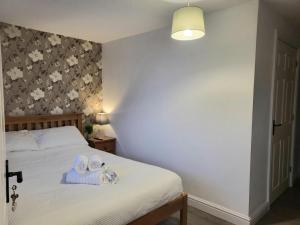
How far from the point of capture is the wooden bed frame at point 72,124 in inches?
71.2

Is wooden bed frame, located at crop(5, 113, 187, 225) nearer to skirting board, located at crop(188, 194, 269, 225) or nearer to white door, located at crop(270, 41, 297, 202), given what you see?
skirting board, located at crop(188, 194, 269, 225)

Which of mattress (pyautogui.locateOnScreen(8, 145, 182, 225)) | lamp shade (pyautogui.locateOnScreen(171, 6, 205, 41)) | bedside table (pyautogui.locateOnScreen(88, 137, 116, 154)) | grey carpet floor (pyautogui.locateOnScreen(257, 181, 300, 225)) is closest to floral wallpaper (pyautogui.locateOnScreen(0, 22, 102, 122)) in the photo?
bedside table (pyautogui.locateOnScreen(88, 137, 116, 154))

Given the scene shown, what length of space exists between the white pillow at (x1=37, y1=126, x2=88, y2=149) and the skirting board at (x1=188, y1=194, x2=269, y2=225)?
1.71 meters

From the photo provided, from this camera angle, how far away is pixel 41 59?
321 centimetres

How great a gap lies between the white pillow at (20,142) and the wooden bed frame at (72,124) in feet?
0.75

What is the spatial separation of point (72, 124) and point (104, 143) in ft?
1.92

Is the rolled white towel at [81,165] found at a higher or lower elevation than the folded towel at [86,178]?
higher

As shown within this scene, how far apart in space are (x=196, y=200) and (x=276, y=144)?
3.96 feet

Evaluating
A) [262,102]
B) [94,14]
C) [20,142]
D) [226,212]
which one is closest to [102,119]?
[20,142]

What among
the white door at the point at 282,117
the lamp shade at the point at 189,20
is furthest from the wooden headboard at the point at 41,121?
the white door at the point at 282,117

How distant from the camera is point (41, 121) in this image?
10.5ft

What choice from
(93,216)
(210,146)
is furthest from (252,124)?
(93,216)

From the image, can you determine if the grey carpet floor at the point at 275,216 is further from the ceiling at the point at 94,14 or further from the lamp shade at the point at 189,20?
the ceiling at the point at 94,14

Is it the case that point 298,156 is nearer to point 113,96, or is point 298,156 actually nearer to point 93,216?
point 113,96
